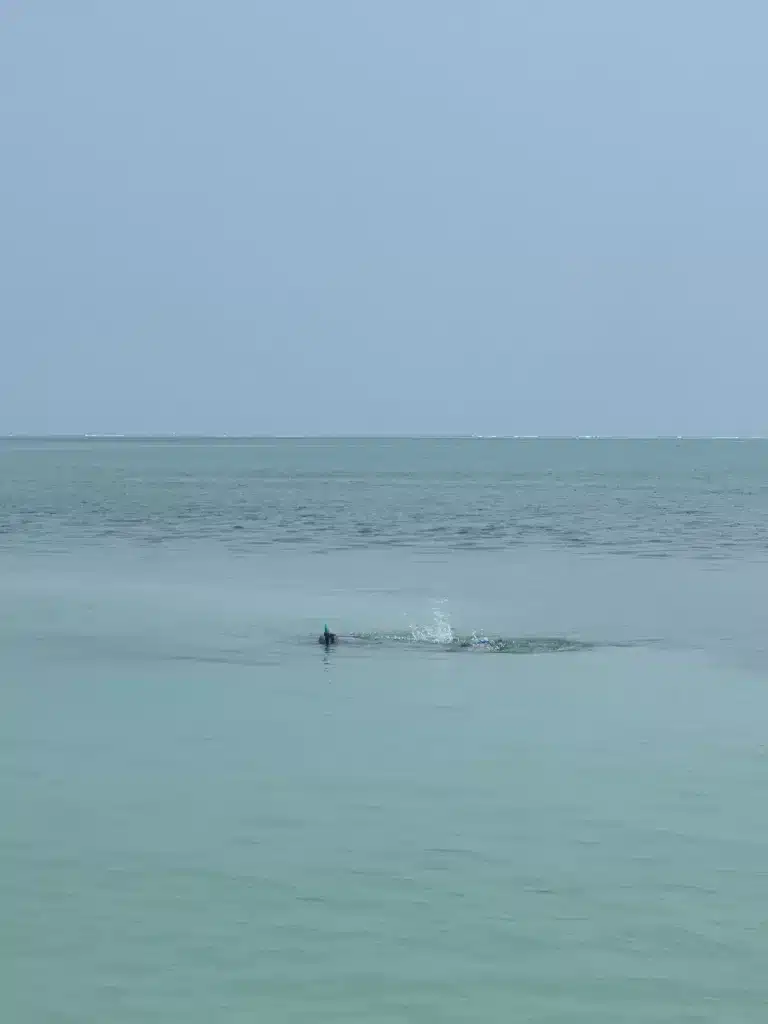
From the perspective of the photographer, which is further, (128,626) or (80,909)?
(128,626)

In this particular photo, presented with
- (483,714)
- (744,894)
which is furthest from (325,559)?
(744,894)

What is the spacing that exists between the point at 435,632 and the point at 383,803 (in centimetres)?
1713

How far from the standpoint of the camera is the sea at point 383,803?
616 inches

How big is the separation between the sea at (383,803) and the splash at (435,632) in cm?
22

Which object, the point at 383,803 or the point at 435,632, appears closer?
the point at 383,803

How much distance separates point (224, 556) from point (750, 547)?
23.5 metres

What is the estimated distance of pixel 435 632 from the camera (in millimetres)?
39156

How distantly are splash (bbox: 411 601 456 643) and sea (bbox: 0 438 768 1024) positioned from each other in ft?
0.73

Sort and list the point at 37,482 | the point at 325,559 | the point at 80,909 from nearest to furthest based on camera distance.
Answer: the point at 80,909
the point at 325,559
the point at 37,482

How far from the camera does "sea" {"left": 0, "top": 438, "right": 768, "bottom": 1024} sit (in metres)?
15.6

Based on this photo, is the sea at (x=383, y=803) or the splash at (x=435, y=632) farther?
the splash at (x=435, y=632)

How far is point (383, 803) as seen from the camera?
870 inches

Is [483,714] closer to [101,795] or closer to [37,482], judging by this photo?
[101,795]

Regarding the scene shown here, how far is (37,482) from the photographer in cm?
15762
